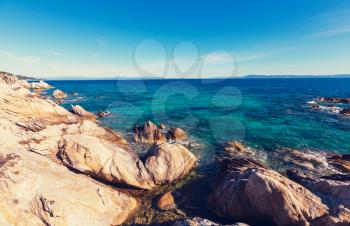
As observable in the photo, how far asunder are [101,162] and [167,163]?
15.7ft

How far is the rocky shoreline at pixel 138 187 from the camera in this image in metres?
8.89

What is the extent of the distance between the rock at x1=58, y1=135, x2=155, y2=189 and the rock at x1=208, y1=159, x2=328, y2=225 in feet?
18.2

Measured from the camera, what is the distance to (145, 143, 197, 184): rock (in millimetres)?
14125

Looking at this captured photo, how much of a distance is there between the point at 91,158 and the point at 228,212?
9463 mm

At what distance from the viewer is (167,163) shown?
1461 cm

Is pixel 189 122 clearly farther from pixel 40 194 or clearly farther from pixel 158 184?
pixel 40 194

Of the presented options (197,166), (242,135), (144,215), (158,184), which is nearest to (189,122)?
(242,135)

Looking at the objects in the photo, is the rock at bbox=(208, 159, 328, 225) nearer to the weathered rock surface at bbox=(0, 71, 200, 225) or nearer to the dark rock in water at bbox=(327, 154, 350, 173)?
the weathered rock surface at bbox=(0, 71, 200, 225)

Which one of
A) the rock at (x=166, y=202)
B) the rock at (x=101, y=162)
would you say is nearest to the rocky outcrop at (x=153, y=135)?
the rock at (x=101, y=162)

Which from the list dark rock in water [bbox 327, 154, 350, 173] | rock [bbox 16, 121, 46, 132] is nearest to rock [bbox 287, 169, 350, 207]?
dark rock in water [bbox 327, 154, 350, 173]

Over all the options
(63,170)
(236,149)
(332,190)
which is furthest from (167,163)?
(332,190)

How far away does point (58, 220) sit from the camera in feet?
28.9

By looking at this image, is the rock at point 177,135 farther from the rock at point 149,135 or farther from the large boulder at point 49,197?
the large boulder at point 49,197

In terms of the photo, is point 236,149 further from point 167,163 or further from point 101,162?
point 101,162
